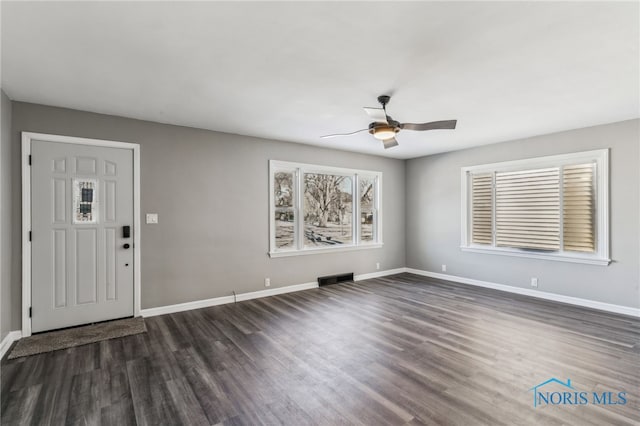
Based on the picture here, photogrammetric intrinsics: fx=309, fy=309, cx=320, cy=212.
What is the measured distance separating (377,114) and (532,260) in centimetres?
403

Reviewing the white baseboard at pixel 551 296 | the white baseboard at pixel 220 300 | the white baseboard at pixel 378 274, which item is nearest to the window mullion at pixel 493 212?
the white baseboard at pixel 551 296

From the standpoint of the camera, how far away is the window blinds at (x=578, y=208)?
15.2ft

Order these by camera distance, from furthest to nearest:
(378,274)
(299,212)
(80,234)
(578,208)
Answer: (378,274) < (299,212) < (578,208) < (80,234)

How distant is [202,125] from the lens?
448 cm

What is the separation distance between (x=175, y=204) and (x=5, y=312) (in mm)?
2065

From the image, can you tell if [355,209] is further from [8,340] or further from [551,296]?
[8,340]

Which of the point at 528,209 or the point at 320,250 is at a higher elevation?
the point at 528,209

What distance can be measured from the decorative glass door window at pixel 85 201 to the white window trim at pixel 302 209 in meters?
2.45

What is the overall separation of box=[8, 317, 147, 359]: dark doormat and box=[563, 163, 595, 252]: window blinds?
6183mm

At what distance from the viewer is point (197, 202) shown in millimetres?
4617

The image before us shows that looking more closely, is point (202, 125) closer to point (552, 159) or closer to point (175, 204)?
point (175, 204)

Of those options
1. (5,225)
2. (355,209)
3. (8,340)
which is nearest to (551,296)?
(355,209)

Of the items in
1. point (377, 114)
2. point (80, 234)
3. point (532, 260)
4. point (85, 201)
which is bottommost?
point (532, 260)

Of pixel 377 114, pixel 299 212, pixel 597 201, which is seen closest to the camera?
pixel 377 114
